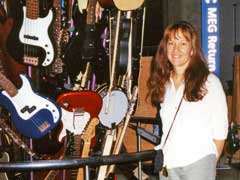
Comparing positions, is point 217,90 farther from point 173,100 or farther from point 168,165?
point 168,165

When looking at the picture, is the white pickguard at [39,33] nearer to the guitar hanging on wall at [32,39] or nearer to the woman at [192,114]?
the guitar hanging on wall at [32,39]

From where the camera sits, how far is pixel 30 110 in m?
2.81

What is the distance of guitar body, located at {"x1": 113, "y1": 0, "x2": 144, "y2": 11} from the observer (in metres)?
2.96

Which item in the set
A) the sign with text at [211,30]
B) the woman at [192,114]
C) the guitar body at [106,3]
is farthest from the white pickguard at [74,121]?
the sign with text at [211,30]

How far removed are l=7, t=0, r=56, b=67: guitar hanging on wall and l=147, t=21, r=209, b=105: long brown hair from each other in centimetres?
82

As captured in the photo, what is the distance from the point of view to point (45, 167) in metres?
1.70

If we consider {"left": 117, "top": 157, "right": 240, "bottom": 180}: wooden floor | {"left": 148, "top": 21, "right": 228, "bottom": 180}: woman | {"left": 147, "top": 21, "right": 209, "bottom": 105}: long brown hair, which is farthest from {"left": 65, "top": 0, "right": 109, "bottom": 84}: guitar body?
{"left": 117, "top": 157, "right": 240, "bottom": 180}: wooden floor

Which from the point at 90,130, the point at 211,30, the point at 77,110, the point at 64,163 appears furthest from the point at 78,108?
the point at 211,30

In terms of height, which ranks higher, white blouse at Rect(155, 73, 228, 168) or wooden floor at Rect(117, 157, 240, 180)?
white blouse at Rect(155, 73, 228, 168)

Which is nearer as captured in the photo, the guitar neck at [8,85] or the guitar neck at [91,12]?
the guitar neck at [8,85]

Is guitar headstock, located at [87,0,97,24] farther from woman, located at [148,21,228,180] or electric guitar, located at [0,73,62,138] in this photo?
woman, located at [148,21,228,180]

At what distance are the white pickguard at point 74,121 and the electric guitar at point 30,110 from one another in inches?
5.4

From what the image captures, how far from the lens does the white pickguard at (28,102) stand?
2775 mm

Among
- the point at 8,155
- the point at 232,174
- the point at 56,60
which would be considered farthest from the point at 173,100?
the point at 232,174
